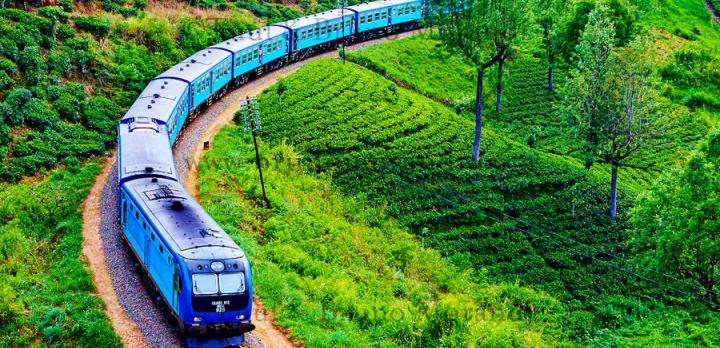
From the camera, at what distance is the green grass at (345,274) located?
27359mm

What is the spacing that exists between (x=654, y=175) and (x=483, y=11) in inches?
687

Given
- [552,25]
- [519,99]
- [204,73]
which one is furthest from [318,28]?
[552,25]

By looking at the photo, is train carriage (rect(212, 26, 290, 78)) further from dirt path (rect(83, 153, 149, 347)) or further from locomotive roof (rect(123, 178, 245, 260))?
locomotive roof (rect(123, 178, 245, 260))

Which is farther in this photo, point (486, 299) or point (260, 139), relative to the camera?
point (260, 139)

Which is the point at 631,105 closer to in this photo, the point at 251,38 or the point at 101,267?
the point at 251,38

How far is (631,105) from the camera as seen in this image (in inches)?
1599

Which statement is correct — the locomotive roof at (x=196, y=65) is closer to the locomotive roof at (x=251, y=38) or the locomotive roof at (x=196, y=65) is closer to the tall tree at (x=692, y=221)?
the locomotive roof at (x=251, y=38)

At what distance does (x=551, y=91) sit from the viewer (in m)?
62.7

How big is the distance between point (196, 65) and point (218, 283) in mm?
27657

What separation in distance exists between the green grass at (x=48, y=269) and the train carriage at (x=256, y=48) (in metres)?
16.2

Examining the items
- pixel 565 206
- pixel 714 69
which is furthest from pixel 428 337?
pixel 714 69

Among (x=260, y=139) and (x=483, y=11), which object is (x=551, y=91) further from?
(x=260, y=139)

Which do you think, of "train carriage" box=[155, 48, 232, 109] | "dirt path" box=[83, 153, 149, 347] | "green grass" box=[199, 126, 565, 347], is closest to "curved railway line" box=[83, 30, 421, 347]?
"dirt path" box=[83, 153, 149, 347]

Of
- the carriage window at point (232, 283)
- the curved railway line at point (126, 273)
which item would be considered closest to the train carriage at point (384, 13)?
the curved railway line at point (126, 273)
